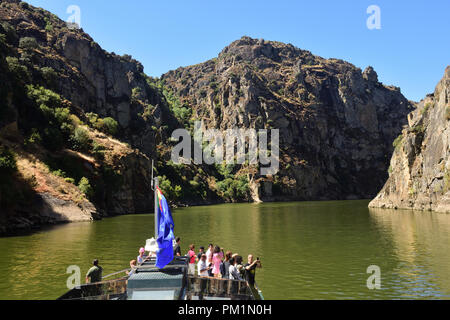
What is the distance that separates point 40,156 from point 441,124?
91102 millimetres

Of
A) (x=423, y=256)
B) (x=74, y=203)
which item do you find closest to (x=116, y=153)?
(x=74, y=203)

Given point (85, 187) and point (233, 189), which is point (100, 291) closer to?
point (85, 187)

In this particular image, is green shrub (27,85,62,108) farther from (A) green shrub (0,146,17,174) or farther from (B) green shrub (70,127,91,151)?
(A) green shrub (0,146,17,174)

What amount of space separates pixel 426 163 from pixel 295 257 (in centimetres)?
6977

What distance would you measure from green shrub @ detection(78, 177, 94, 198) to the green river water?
76.2ft

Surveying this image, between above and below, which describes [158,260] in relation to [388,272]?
above

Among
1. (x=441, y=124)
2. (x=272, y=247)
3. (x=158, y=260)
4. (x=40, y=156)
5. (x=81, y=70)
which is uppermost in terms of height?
(x=81, y=70)

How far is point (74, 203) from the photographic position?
6531 cm

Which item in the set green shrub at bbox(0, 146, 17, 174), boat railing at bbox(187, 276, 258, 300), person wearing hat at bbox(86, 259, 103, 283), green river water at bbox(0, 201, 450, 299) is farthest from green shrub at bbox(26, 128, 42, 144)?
boat railing at bbox(187, 276, 258, 300)

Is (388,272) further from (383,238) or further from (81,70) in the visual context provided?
(81,70)

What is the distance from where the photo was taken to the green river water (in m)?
20.5

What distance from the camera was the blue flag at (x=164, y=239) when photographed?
15536mm

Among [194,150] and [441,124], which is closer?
[441,124]

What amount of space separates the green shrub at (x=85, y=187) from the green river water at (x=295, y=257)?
23.2 m
